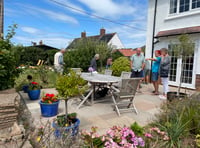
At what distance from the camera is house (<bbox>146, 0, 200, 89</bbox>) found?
6.15 meters

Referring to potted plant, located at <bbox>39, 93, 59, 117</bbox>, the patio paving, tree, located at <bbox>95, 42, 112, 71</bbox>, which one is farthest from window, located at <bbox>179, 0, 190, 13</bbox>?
potted plant, located at <bbox>39, 93, 59, 117</bbox>

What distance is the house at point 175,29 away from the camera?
6.15 meters

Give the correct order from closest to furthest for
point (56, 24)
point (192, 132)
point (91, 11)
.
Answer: point (192, 132) < point (91, 11) < point (56, 24)

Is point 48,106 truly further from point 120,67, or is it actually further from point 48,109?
point 120,67

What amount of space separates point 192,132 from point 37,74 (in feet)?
22.9

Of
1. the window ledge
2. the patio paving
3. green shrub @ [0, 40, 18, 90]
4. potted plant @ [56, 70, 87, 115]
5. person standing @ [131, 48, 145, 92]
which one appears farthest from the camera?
the window ledge

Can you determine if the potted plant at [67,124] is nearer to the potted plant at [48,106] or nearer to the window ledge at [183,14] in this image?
the potted plant at [48,106]

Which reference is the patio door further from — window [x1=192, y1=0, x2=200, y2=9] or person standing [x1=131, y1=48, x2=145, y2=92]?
window [x1=192, y1=0, x2=200, y2=9]

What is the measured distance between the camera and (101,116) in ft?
10.5

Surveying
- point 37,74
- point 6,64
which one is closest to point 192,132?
point 6,64

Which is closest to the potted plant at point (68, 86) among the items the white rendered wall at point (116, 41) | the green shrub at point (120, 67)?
the green shrub at point (120, 67)

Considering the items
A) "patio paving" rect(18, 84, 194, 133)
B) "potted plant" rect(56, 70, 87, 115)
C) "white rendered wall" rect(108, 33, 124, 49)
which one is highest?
"white rendered wall" rect(108, 33, 124, 49)

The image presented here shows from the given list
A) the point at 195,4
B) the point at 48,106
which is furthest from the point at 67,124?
the point at 195,4

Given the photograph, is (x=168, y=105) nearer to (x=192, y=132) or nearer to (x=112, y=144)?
(x=192, y=132)
